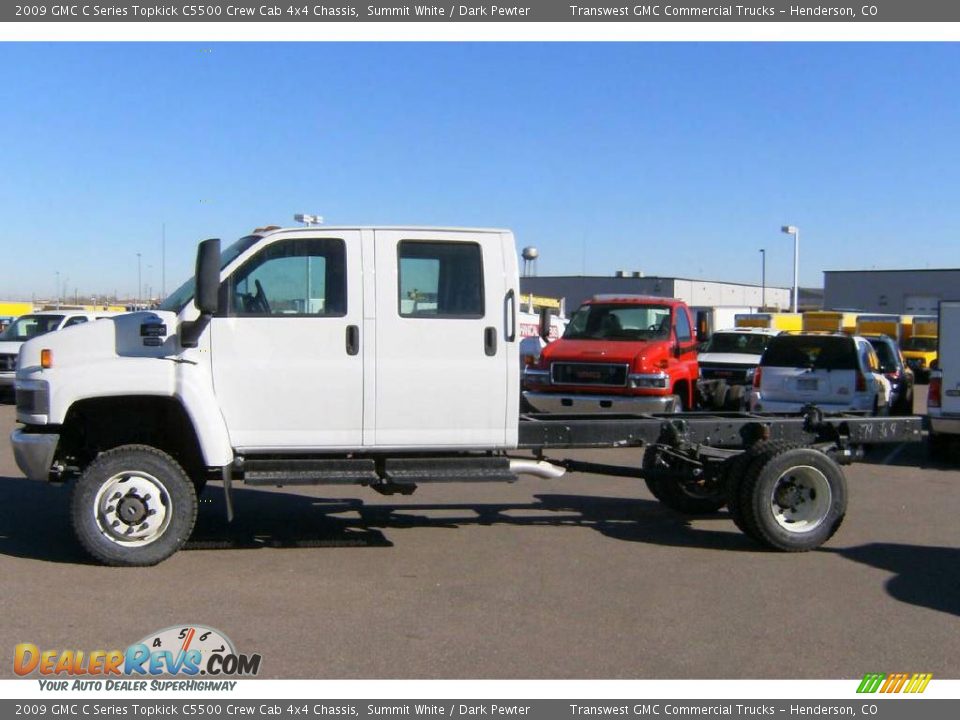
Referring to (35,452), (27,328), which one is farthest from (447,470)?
(27,328)

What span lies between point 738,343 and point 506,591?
52.2 ft

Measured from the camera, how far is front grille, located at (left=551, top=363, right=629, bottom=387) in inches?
538

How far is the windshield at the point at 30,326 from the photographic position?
22.3m

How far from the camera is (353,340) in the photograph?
7805 mm

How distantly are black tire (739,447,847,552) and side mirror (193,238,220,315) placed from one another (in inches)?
173

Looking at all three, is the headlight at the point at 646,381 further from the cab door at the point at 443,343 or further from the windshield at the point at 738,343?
the windshield at the point at 738,343

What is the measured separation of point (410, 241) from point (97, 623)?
356cm

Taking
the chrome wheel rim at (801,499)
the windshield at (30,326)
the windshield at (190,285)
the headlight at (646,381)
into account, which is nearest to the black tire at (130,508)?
the windshield at (190,285)

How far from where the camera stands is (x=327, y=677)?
209 inches

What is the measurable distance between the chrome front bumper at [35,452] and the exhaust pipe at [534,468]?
343 centimetres

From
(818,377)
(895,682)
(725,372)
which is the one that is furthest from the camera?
(725,372)

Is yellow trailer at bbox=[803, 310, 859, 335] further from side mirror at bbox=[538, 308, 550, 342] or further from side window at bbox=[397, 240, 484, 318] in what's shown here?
side window at bbox=[397, 240, 484, 318]

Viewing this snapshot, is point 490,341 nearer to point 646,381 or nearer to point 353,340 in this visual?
point 353,340

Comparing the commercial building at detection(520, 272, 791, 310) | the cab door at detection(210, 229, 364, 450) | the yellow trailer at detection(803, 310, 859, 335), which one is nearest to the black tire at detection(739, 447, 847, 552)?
the cab door at detection(210, 229, 364, 450)
